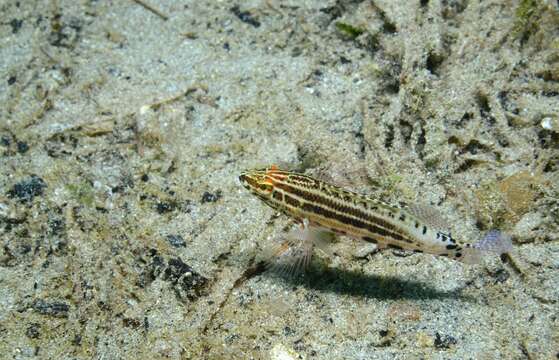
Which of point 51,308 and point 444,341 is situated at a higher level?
point 444,341

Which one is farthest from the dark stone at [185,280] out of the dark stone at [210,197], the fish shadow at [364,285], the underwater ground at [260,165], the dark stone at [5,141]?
the dark stone at [5,141]

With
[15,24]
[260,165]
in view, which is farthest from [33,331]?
[15,24]

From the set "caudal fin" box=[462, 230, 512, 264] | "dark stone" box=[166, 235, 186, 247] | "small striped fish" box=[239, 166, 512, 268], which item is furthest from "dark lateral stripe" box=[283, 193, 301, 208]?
"caudal fin" box=[462, 230, 512, 264]

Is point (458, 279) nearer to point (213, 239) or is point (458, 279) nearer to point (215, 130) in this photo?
point (213, 239)

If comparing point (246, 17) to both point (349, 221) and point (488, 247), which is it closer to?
point (349, 221)

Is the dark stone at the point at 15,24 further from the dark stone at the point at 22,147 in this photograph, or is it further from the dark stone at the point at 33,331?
the dark stone at the point at 33,331

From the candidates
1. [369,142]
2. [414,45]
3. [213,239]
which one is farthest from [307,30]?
[213,239]
